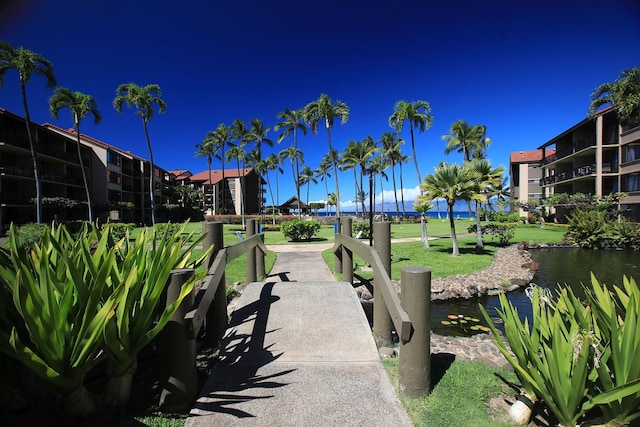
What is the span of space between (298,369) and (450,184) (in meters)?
13.7

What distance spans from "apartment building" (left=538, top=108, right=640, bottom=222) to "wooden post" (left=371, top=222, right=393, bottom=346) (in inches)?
1385

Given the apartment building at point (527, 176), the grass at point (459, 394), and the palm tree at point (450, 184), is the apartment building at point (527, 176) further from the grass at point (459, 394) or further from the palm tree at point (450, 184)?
the grass at point (459, 394)

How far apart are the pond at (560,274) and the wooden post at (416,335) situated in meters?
4.61

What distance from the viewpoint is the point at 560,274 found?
12.9 meters

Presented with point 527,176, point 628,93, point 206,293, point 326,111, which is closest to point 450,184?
point 628,93

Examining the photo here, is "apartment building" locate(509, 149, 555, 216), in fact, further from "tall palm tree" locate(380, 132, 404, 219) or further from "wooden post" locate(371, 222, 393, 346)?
"wooden post" locate(371, 222, 393, 346)

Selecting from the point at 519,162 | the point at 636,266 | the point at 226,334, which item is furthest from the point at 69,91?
the point at 519,162

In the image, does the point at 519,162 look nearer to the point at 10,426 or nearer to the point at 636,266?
the point at 636,266

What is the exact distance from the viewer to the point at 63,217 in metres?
34.8

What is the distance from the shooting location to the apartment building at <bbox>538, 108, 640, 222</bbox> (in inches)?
1139

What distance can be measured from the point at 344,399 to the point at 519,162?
2374 inches

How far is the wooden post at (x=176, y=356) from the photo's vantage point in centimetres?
260

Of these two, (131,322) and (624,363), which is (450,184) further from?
(131,322)

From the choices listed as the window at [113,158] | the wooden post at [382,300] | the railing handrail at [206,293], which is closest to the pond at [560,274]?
the wooden post at [382,300]
